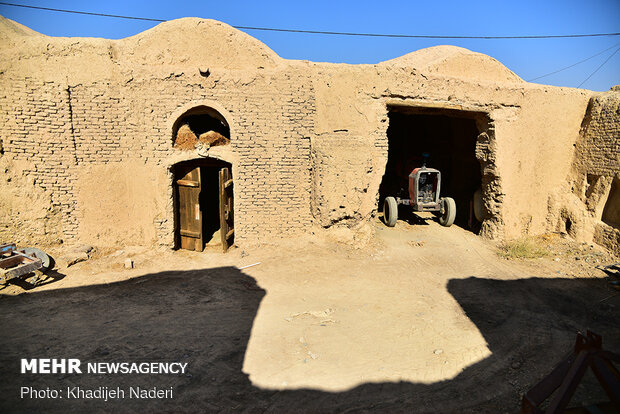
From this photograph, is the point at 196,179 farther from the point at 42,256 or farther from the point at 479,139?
the point at 479,139

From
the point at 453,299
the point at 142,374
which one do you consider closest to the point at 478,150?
the point at 453,299

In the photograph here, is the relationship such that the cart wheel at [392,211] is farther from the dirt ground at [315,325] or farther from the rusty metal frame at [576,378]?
the rusty metal frame at [576,378]

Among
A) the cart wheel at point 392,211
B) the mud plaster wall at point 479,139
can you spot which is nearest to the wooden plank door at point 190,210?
the mud plaster wall at point 479,139

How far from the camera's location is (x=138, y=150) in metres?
7.86

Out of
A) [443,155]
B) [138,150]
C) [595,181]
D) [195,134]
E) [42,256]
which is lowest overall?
[42,256]

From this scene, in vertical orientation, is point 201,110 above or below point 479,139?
above

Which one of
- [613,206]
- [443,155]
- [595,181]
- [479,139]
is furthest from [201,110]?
[613,206]

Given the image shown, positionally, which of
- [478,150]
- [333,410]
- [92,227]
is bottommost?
[333,410]

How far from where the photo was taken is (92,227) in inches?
311

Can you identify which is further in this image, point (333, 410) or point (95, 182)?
point (95, 182)

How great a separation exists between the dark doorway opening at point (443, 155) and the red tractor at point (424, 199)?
2.93 feet

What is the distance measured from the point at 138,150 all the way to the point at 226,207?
7.71 ft

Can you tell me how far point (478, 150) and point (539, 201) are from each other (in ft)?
7.62

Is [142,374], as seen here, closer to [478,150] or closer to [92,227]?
[92,227]
